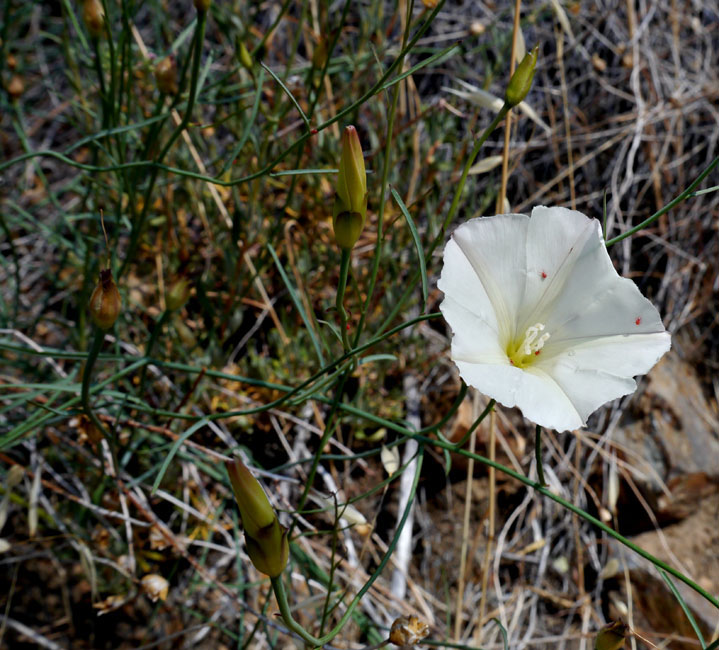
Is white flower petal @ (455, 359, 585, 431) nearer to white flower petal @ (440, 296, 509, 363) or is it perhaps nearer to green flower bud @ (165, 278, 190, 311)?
white flower petal @ (440, 296, 509, 363)

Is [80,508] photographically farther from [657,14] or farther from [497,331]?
[657,14]

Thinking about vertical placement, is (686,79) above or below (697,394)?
above

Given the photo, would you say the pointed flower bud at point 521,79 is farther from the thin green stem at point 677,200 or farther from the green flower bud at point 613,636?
A: the green flower bud at point 613,636

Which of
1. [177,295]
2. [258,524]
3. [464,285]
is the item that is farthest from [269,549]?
[177,295]

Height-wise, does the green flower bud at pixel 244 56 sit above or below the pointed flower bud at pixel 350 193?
above

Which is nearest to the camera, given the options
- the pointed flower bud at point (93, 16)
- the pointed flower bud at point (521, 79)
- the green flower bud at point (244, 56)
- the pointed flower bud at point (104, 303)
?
the pointed flower bud at point (104, 303)

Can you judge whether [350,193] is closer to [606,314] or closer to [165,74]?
[606,314]

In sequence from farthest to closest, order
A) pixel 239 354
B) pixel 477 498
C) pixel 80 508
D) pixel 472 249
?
pixel 239 354 < pixel 477 498 < pixel 80 508 < pixel 472 249

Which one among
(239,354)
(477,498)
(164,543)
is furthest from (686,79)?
(164,543)

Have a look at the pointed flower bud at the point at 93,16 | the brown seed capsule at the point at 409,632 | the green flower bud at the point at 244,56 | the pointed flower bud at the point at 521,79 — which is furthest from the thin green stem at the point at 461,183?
the pointed flower bud at the point at 93,16
